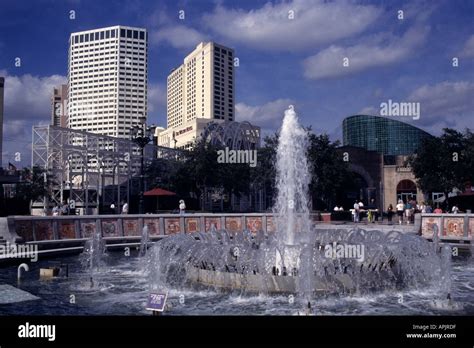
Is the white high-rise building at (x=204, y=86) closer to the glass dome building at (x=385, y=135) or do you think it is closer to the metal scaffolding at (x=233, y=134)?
the metal scaffolding at (x=233, y=134)

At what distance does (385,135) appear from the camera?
58.2m

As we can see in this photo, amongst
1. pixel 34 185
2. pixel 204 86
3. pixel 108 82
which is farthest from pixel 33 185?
pixel 108 82

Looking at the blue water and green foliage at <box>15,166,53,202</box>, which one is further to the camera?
green foliage at <box>15,166,53,202</box>

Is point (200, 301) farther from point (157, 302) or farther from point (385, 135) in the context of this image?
point (385, 135)

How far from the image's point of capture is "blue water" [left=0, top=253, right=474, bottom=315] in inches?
287

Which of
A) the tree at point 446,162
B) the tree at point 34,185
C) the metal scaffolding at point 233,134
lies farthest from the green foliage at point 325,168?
the tree at point 34,185

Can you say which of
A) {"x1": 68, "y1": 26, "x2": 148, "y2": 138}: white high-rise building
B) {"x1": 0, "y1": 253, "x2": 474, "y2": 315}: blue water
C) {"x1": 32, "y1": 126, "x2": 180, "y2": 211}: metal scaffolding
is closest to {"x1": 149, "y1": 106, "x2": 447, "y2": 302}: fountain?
{"x1": 0, "y1": 253, "x2": 474, "y2": 315}: blue water

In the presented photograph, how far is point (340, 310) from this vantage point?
24.2ft

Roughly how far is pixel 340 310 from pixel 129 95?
8154 cm

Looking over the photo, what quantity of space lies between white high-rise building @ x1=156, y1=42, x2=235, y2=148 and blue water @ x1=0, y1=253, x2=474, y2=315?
2380 cm

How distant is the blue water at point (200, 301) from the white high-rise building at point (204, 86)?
78.1 ft

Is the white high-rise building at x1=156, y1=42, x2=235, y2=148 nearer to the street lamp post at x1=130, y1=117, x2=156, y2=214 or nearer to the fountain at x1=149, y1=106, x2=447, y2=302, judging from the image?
the street lamp post at x1=130, y1=117, x2=156, y2=214
